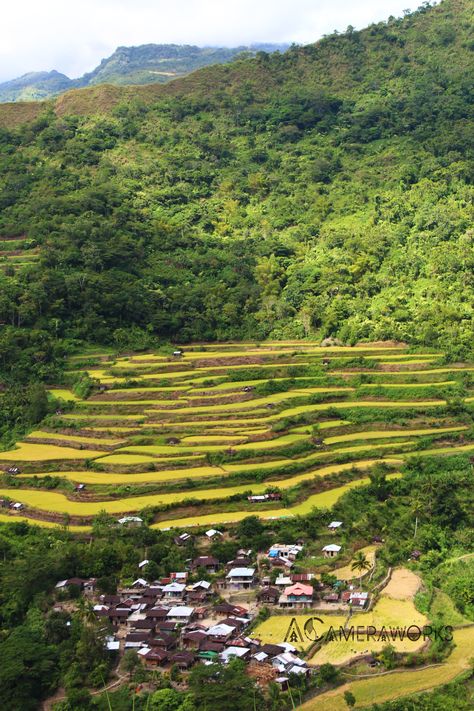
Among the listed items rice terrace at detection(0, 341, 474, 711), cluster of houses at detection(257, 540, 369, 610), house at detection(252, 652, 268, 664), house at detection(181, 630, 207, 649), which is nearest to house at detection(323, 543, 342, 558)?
rice terrace at detection(0, 341, 474, 711)

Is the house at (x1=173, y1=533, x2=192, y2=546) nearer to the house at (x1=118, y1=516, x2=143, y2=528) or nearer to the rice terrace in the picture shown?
the rice terrace

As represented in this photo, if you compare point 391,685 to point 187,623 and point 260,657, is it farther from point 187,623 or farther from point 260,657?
point 187,623

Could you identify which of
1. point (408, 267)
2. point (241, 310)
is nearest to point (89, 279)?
point (241, 310)


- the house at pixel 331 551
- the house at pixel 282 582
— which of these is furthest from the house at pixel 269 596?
the house at pixel 331 551

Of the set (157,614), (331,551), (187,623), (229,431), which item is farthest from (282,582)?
(229,431)

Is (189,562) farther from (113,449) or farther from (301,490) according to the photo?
(113,449)

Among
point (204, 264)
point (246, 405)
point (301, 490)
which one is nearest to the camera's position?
point (301, 490)
